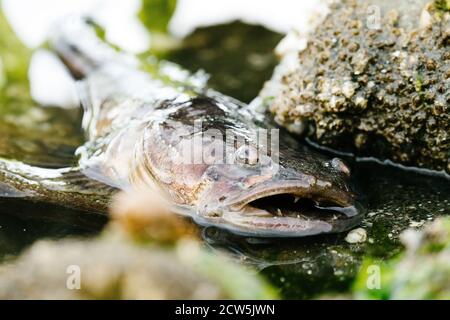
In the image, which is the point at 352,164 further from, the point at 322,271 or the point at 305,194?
the point at 322,271

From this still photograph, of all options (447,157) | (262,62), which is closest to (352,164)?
(447,157)

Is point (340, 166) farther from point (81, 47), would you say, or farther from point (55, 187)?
point (81, 47)

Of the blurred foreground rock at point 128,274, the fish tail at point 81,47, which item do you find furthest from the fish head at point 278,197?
the fish tail at point 81,47

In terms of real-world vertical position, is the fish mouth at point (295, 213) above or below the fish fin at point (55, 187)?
below

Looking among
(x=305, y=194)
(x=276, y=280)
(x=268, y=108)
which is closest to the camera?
(x=276, y=280)

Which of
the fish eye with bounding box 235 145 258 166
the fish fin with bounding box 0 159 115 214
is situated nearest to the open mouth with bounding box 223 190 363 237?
the fish eye with bounding box 235 145 258 166

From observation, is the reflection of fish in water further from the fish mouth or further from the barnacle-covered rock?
the barnacle-covered rock

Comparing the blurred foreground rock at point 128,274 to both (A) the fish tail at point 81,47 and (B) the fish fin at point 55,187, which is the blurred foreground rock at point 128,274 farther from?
(A) the fish tail at point 81,47
